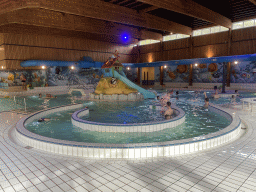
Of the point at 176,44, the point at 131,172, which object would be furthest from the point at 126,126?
the point at 176,44

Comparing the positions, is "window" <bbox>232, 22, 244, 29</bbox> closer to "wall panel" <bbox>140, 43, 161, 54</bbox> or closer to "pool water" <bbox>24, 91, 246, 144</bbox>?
"wall panel" <bbox>140, 43, 161, 54</bbox>

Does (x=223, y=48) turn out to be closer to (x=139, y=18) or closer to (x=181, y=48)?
(x=181, y=48)

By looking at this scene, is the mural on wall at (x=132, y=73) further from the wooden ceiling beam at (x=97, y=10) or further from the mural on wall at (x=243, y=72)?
the mural on wall at (x=243, y=72)

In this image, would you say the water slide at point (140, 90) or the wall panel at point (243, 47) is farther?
the wall panel at point (243, 47)

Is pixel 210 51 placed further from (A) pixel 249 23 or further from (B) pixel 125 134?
(B) pixel 125 134

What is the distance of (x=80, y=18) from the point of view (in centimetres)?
1413

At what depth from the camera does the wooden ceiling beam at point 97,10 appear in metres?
8.63

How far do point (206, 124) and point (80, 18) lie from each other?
12.7m

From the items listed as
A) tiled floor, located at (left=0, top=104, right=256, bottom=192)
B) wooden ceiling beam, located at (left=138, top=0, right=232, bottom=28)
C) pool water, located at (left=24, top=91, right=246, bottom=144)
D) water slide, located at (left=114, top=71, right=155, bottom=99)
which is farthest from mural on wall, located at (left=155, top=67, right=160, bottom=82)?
tiled floor, located at (left=0, top=104, right=256, bottom=192)

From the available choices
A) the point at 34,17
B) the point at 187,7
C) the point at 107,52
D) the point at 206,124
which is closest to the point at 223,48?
the point at 187,7

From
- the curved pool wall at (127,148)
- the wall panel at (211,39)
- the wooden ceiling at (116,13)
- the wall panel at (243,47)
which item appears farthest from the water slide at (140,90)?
the wall panel at (211,39)

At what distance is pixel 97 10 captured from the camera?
10922mm

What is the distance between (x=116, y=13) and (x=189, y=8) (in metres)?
4.81

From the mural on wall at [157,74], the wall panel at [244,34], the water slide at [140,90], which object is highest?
the wall panel at [244,34]
